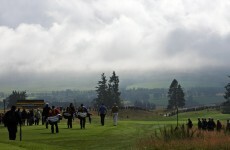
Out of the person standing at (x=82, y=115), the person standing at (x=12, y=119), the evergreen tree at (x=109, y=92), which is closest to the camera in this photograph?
the person standing at (x=12, y=119)

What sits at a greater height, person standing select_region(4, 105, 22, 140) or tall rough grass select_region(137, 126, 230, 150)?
person standing select_region(4, 105, 22, 140)

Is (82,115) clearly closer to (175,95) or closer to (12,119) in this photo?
(12,119)

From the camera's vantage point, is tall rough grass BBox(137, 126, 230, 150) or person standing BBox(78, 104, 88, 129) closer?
tall rough grass BBox(137, 126, 230, 150)

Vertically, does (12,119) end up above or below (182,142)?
above

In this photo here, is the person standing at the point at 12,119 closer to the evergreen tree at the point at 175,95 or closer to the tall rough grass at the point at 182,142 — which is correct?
the tall rough grass at the point at 182,142

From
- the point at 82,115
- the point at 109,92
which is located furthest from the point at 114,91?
the point at 82,115

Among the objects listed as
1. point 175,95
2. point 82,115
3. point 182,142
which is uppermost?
point 175,95

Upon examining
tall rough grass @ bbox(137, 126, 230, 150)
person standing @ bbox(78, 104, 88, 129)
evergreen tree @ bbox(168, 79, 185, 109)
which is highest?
evergreen tree @ bbox(168, 79, 185, 109)

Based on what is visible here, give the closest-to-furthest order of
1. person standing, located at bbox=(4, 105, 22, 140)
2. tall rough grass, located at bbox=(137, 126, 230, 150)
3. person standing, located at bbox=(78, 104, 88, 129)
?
tall rough grass, located at bbox=(137, 126, 230, 150)
person standing, located at bbox=(4, 105, 22, 140)
person standing, located at bbox=(78, 104, 88, 129)

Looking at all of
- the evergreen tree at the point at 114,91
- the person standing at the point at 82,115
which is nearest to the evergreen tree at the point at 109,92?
the evergreen tree at the point at 114,91

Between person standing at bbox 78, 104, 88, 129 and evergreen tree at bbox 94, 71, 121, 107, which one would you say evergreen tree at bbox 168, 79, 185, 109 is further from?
person standing at bbox 78, 104, 88, 129

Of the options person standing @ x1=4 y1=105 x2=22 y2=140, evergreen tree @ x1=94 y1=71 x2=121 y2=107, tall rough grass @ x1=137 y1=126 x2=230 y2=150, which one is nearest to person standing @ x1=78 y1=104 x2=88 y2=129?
tall rough grass @ x1=137 y1=126 x2=230 y2=150

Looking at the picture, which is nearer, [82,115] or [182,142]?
[182,142]

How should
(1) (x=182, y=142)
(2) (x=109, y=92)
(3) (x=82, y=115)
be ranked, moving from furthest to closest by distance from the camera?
(2) (x=109, y=92), (3) (x=82, y=115), (1) (x=182, y=142)
